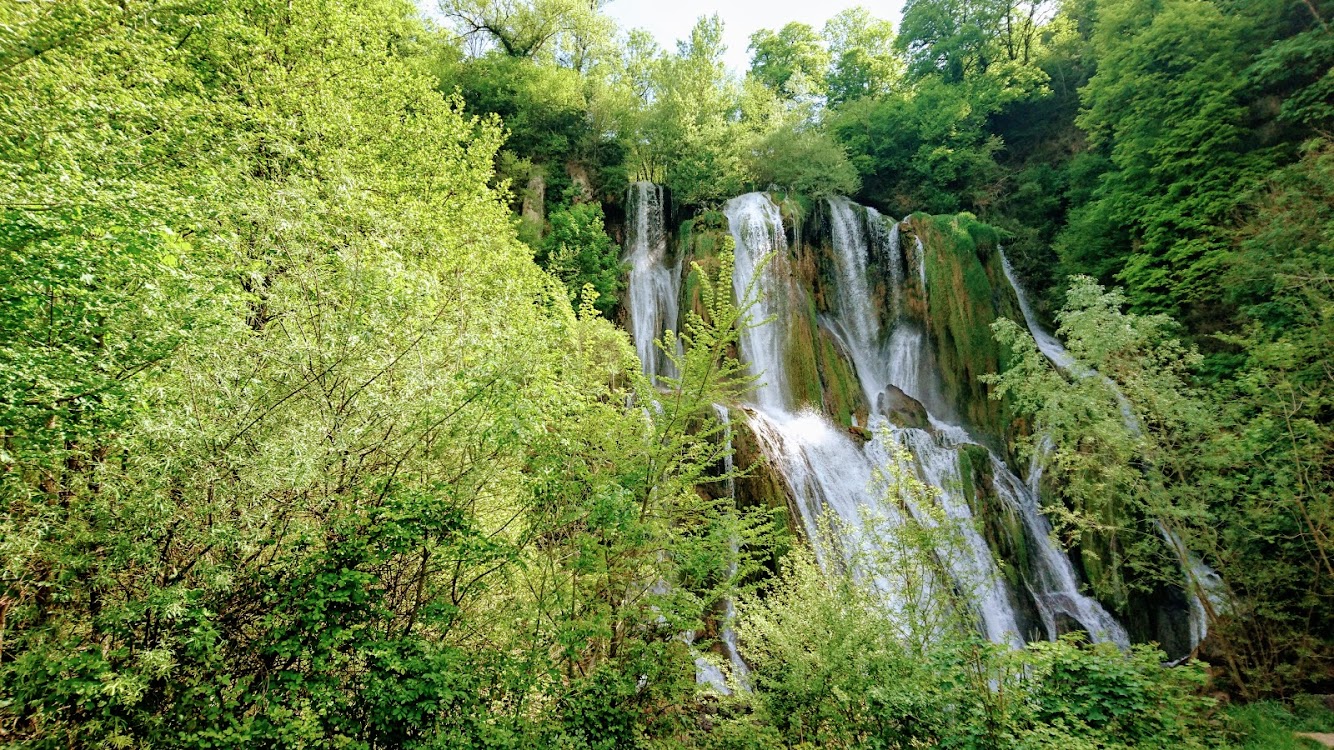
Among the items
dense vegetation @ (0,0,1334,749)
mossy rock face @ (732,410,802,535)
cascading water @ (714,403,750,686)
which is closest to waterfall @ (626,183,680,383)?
cascading water @ (714,403,750,686)

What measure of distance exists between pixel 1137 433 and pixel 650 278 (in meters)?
14.1

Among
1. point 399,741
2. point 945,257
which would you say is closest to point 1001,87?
point 945,257

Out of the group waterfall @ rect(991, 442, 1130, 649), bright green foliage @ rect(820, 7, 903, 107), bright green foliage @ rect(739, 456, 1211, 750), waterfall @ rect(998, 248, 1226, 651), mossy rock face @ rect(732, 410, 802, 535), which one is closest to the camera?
bright green foliage @ rect(739, 456, 1211, 750)

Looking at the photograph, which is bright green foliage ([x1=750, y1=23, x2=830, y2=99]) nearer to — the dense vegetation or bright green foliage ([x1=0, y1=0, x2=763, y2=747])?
the dense vegetation

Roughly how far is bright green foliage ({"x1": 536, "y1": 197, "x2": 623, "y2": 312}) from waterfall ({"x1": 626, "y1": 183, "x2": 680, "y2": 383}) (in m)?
0.98

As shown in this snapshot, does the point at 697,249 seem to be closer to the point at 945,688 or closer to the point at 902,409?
the point at 902,409

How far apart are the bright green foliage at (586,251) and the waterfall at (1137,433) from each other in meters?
12.8

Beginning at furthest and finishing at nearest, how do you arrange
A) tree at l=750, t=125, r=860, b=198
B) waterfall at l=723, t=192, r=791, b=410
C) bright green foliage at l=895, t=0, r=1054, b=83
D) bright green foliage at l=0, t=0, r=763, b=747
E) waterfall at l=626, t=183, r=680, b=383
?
bright green foliage at l=895, t=0, r=1054, b=83, tree at l=750, t=125, r=860, b=198, waterfall at l=626, t=183, r=680, b=383, waterfall at l=723, t=192, r=791, b=410, bright green foliage at l=0, t=0, r=763, b=747

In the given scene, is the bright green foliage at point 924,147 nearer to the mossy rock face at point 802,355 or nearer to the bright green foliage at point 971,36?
the bright green foliage at point 971,36

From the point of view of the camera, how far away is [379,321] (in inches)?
177

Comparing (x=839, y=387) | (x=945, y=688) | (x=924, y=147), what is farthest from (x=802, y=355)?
(x=924, y=147)

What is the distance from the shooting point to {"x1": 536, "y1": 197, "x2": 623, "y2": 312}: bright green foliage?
16.8m

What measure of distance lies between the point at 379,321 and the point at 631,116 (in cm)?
2072

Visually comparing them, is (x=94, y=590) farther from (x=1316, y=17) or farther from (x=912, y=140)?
(x=912, y=140)
